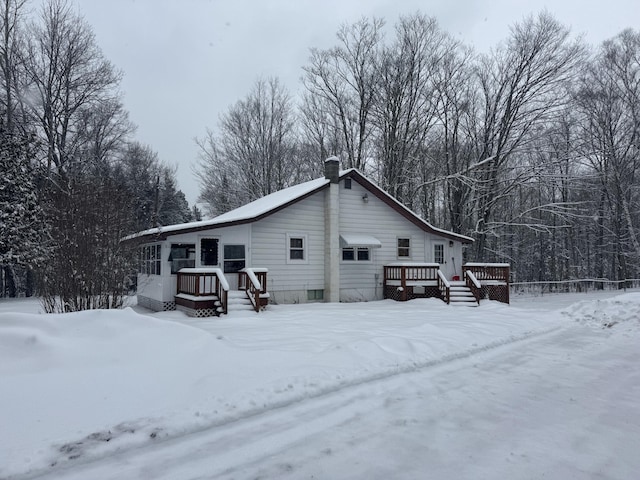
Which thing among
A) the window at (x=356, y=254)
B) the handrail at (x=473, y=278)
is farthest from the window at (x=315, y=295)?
the handrail at (x=473, y=278)

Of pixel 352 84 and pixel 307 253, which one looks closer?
pixel 307 253

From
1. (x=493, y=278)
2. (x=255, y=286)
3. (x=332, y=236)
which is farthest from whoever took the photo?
(x=493, y=278)

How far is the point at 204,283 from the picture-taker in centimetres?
1189

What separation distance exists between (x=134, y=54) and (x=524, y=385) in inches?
1112

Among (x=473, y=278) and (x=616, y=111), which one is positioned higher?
(x=616, y=111)

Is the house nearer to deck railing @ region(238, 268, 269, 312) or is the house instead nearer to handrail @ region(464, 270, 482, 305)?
deck railing @ region(238, 268, 269, 312)

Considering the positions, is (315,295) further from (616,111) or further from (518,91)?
(616,111)

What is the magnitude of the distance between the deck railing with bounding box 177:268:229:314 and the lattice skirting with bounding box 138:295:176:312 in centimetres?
53

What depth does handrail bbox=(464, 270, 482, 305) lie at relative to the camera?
52.4 ft

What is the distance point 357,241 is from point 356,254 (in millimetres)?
1144

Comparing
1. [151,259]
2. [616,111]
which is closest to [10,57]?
[151,259]

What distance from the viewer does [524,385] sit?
18.0 ft

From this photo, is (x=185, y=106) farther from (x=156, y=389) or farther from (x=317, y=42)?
(x=156, y=389)

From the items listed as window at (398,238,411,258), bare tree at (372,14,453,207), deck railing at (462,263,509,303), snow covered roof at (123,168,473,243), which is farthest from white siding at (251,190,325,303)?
bare tree at (372,14,453,207)
